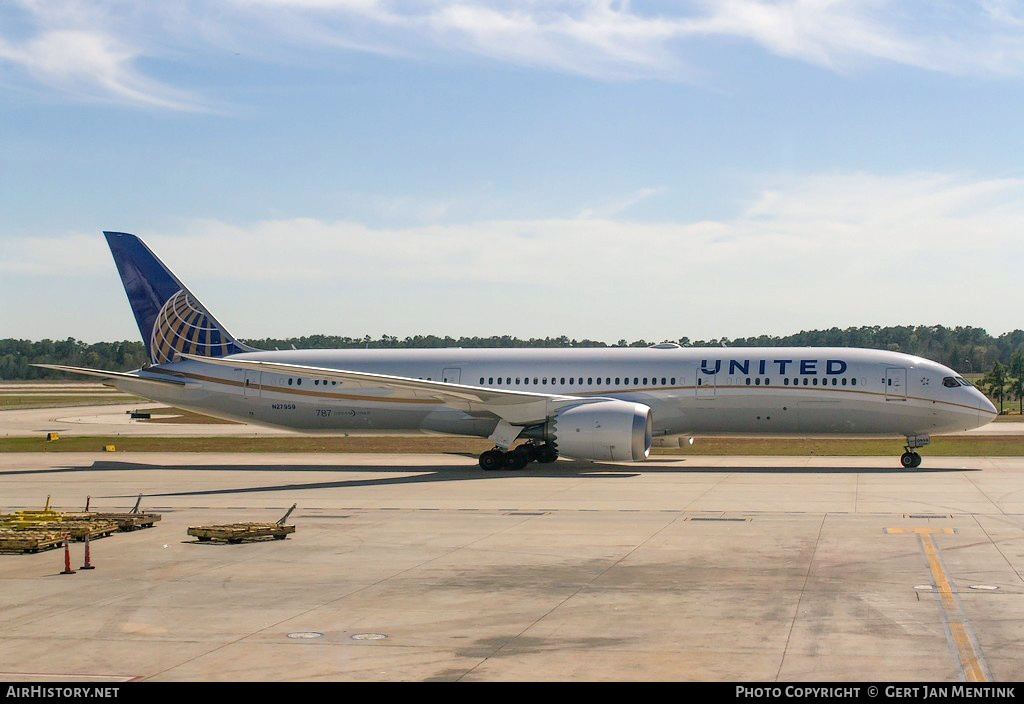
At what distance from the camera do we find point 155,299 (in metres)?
42.0

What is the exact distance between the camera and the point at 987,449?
43.0 meters

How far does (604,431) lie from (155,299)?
19.0 meters

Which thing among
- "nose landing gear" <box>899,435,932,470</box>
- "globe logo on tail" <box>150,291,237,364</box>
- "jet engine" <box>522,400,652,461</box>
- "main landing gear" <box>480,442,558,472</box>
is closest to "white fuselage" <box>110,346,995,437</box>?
"nose landing gear" <box>899,435,932,470</box>

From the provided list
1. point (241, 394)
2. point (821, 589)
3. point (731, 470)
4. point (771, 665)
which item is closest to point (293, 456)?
point (241, 394)

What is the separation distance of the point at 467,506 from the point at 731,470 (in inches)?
503

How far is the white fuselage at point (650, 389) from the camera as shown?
36.0 meters

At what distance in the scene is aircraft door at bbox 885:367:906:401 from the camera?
35812mm

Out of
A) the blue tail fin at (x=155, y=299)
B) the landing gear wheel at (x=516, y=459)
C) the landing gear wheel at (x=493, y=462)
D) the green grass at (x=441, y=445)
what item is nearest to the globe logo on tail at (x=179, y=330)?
the blue tail fin at (x=155, y=299)

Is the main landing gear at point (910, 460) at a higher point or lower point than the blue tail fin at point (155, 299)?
lower

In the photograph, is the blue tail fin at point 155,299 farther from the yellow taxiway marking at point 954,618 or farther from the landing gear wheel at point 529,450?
the yellow taxiway marking at point 954,618

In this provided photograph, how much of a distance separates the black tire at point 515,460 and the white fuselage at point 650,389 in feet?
6.84

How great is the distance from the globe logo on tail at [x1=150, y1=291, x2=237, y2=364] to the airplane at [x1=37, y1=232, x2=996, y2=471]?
0.05 m

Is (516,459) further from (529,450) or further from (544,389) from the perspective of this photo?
(544,389)
